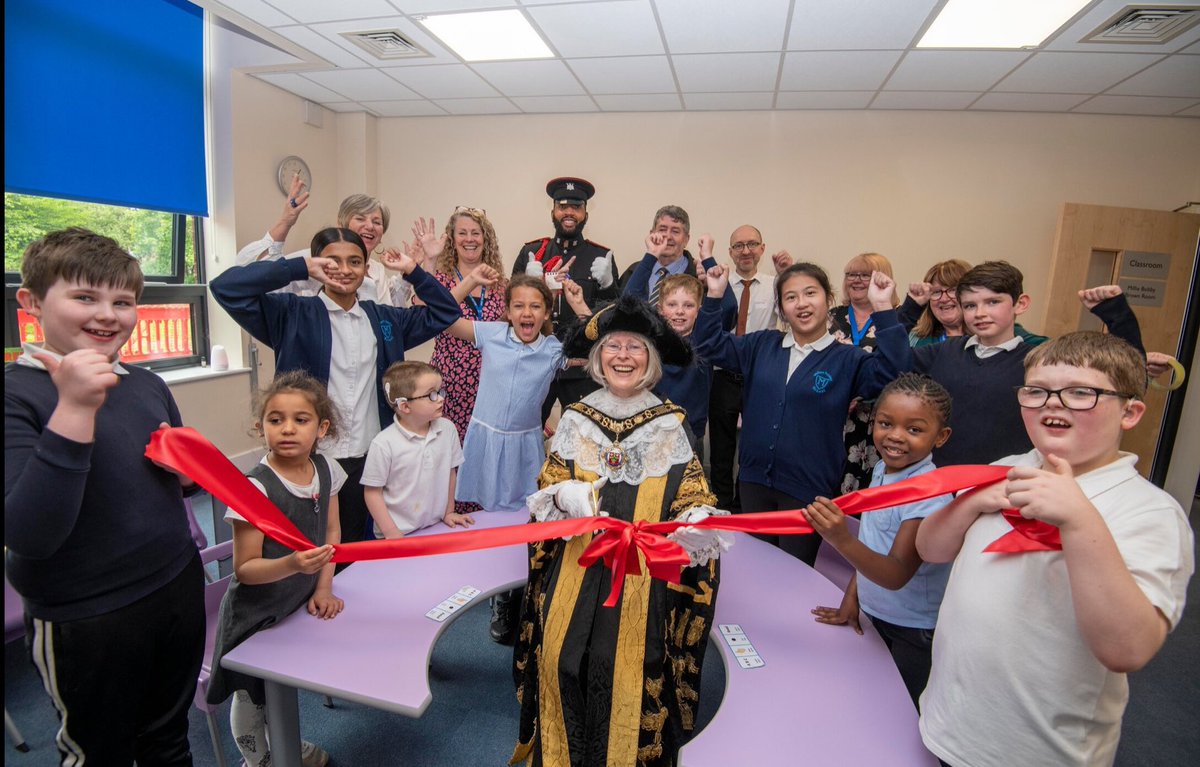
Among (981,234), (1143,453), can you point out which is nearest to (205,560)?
(981,234)

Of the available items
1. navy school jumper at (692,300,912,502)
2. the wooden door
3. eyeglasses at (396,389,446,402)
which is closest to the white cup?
eyeglasses at (396,389,446,402)

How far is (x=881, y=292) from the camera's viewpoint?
294cm

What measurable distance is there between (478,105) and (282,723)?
6.30 metres

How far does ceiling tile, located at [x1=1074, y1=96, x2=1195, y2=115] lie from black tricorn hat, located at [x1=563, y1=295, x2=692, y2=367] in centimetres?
565

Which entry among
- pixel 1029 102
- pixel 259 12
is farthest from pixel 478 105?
pixel 1029 102

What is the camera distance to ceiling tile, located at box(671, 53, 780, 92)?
16.5 feet

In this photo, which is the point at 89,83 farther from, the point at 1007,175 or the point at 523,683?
the point at 1007,175

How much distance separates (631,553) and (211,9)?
5.28 meters

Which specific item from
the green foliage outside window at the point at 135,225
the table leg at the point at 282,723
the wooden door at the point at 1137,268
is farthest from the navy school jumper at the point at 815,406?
the green foliage outside window at the point at 135,225

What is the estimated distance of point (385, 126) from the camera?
24.0 feet

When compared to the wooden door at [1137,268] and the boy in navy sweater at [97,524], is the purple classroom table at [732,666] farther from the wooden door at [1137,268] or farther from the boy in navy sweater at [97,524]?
the wooden door at [1137,268]

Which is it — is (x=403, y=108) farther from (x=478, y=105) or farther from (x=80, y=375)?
(x=80, y=375)

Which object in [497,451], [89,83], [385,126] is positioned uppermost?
[385,126]

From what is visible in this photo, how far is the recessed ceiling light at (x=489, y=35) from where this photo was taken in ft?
15.0
